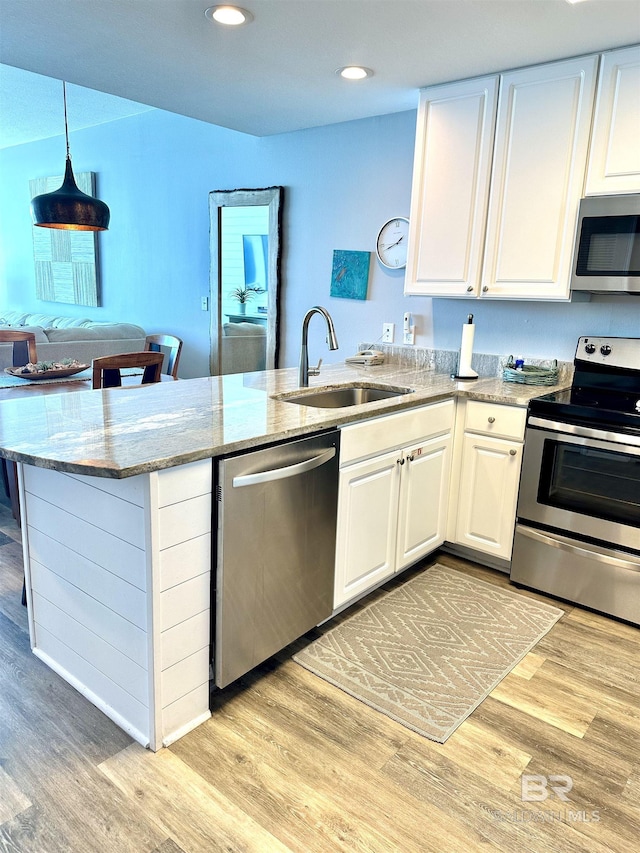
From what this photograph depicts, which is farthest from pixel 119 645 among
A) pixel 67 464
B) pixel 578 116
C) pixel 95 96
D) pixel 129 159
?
pixel 129 159

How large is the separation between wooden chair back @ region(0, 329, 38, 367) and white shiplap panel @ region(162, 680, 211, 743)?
266 centimetres

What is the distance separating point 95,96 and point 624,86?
152 inches

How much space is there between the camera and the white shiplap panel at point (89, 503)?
1.58 m

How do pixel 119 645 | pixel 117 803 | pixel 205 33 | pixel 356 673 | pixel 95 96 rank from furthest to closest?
1. pixel 95 96
2. pixel 205 33
3. pixel 356 673
4. pixel 119 645
5. pixel 117 803

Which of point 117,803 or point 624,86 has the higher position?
point 624,86

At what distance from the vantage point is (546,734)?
1831 mm

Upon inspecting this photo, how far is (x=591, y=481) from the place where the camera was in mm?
2484

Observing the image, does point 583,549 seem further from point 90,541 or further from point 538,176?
point 90,541

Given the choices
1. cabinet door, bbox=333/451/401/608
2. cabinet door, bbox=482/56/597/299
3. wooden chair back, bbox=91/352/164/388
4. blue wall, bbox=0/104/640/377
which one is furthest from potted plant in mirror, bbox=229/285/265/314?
cabinet door, bbox=333/451/401/608

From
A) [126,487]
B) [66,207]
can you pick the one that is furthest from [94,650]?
[66,207]

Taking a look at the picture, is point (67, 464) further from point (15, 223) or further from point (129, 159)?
point (15, 223)

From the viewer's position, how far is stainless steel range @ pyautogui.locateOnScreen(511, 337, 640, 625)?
239cm

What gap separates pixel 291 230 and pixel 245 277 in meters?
0.62

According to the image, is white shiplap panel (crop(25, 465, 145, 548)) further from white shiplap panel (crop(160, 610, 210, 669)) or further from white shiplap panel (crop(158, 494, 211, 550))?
white shiplap panel (crop(160, 610, 210, 669))
